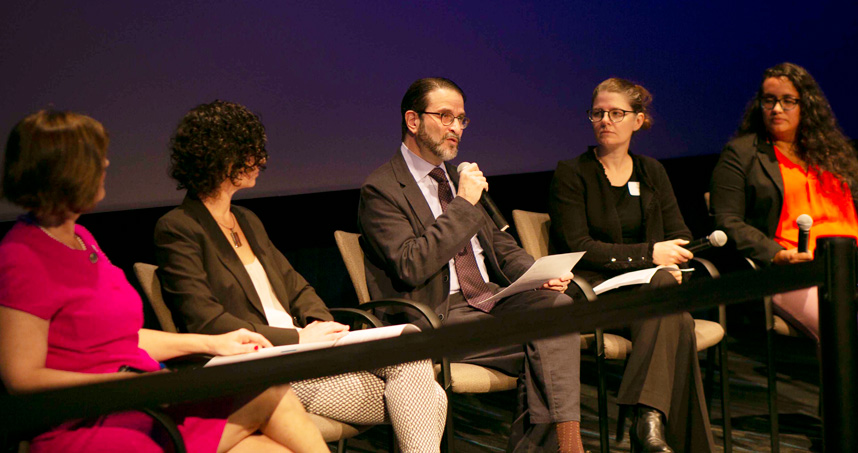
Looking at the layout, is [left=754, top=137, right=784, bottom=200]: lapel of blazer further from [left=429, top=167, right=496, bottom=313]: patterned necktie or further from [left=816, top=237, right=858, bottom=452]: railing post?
[left=816, top=237, right=858, bottom=452]: railing post

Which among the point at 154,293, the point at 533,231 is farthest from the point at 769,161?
the point at 154,293

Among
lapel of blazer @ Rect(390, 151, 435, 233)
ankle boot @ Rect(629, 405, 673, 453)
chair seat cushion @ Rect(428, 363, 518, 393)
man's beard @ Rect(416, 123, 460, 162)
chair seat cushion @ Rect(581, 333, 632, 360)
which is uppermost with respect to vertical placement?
man's beard @ Rect(416, 123, 460, 162)

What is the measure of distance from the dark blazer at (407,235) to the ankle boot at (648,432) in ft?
2.01

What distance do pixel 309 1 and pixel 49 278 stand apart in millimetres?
2316

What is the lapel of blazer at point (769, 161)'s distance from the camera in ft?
10.0

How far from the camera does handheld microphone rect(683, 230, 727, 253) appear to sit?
7.88ft

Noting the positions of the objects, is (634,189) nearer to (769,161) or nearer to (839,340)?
(769,161)

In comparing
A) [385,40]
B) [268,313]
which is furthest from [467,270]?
[385,40]

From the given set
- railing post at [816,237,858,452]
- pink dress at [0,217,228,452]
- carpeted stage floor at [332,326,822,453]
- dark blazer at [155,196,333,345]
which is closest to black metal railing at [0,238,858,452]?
railing post at [816,237,858,452]

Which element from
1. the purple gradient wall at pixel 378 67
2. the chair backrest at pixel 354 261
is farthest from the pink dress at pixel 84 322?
the purple gradient wall at pixel 378 67

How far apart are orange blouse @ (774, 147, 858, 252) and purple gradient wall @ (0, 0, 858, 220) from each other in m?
1.52

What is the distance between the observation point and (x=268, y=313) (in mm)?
2186

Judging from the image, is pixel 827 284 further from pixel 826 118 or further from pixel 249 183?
pixel 826 118

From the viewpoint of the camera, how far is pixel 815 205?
120 inches
